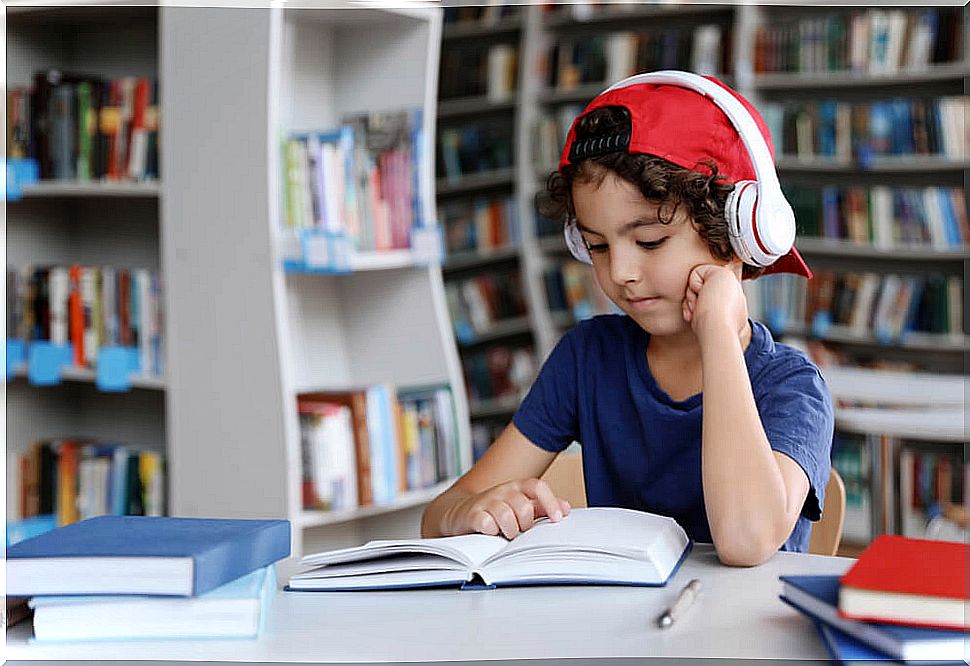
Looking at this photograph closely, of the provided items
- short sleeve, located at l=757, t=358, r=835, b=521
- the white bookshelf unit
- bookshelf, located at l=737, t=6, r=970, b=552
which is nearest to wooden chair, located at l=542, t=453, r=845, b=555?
short sleeve, located at l=757, t=358, r=835, b=521

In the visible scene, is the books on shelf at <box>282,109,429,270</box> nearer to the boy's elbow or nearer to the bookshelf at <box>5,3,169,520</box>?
the bookshelf at <box>5,3,169,520</box>

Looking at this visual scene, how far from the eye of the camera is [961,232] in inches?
164

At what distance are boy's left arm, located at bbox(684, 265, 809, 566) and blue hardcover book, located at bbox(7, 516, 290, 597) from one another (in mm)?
426

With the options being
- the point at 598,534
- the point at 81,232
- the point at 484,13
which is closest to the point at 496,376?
the point at 484,13

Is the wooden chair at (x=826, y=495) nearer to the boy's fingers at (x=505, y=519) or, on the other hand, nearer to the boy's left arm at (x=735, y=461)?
the boy's left arm at (x=735, y=461)

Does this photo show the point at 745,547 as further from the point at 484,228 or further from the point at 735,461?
the point at 484,228

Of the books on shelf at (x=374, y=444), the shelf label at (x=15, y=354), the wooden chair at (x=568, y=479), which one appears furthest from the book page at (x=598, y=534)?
the shelf label at (x=15, y=354)

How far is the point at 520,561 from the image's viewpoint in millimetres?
987

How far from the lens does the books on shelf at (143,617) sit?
829mm

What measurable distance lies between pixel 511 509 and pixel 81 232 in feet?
7.02

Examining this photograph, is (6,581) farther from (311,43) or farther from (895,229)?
(895,229)

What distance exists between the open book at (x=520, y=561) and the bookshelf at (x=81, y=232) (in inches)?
72.3

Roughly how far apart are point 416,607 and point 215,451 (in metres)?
1.52

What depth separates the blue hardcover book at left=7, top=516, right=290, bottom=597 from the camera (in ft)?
2.66
